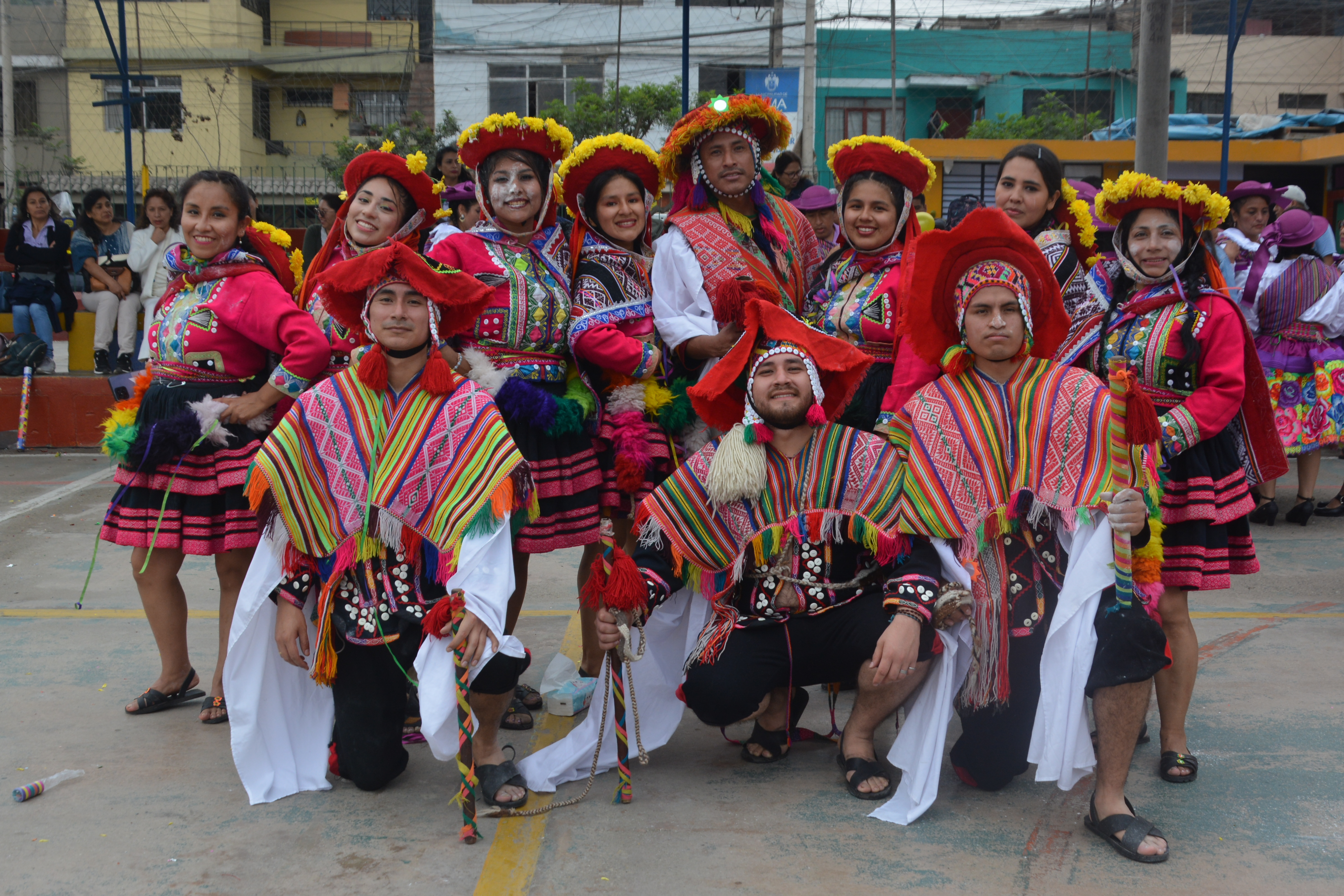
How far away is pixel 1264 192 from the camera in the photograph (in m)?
7.94

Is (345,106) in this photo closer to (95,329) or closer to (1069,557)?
(95,329)

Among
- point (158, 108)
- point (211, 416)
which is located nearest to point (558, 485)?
point (211, 416)

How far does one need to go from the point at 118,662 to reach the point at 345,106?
23.1 metres

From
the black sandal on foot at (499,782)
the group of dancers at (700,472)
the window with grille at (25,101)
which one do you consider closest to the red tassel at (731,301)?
the group of dancers at (700,472)

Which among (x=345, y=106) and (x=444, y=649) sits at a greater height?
(x=345, y=106)

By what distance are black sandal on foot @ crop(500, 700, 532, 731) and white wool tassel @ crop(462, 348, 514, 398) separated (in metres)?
1.16

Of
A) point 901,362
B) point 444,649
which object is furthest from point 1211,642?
point 444,649

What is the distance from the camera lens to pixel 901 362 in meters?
3.90

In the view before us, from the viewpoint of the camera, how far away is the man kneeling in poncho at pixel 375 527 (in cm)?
345

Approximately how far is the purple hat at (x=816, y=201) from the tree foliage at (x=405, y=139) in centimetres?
1516

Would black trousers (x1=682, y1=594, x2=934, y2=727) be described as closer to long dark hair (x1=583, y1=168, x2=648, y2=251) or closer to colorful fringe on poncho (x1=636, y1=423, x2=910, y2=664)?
colorful fringe on poncho (x1=636, y1=423, x2=910, y2=664)

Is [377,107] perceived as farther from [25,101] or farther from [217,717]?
[217,717]

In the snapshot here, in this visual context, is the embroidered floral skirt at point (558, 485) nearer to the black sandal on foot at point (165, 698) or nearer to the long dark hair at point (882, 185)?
the long dark hair at point (882, 185)

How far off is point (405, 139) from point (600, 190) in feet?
62.2
